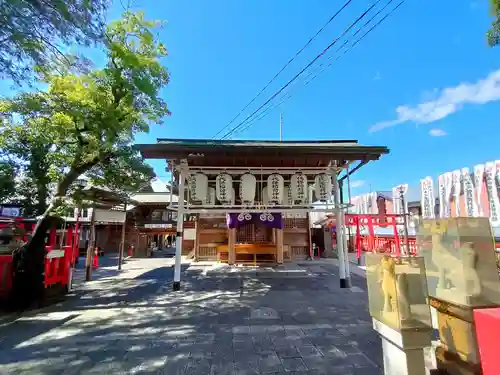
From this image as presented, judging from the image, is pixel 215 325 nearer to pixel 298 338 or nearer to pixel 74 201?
pixel 298 338

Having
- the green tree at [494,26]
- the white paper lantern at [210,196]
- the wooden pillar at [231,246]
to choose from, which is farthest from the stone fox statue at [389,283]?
the wooden pillar at [231,246]

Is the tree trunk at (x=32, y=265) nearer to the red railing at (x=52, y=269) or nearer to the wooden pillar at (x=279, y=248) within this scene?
the red railing at (x=52, y=269)

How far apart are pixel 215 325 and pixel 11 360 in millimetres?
2987

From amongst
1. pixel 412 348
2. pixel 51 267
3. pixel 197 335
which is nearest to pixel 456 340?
pixel 412 348

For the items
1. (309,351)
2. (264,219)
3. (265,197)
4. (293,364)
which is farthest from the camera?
(264,219)

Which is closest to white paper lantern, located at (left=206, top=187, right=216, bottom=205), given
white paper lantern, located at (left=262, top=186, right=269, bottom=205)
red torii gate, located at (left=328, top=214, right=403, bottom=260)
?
white paper lantern, located at (left=262, top=186, right=269, bottom=205)

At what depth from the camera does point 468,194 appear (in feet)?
41.3

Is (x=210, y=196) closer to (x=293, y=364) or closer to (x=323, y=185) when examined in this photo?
(x=323, y=185)

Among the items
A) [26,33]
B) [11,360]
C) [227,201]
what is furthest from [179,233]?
[26,33]

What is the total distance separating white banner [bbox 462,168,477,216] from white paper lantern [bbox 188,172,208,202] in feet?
43.7

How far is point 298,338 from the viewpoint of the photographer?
4090 mm

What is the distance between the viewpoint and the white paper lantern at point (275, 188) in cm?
782

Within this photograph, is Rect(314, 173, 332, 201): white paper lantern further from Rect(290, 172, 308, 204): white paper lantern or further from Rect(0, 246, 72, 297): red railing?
Rect(0, 246, 72, 297): red railing

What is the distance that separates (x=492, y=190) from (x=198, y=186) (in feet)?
44.0
